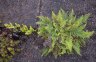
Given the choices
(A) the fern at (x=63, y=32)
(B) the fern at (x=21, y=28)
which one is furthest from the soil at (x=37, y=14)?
(A) the fern at (x=63, y=32)

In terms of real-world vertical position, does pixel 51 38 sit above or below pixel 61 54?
above

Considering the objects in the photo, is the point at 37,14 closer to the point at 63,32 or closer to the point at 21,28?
the point at 21,28

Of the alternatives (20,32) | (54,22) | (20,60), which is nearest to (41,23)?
(54,22)

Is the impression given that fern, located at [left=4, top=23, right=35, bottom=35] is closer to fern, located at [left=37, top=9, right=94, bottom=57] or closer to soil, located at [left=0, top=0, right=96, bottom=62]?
soil, located at [left=0, top=0, right=96, bottom=62]

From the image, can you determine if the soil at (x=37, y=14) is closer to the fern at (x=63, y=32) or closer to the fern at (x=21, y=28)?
the fern at (x=21, y=28)

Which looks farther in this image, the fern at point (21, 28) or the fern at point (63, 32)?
the fern at point (21, 28)

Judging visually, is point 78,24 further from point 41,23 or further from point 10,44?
point 10,44

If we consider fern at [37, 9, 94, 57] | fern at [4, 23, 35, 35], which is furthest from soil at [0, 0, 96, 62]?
fern at [37, 9, 94, 57]
